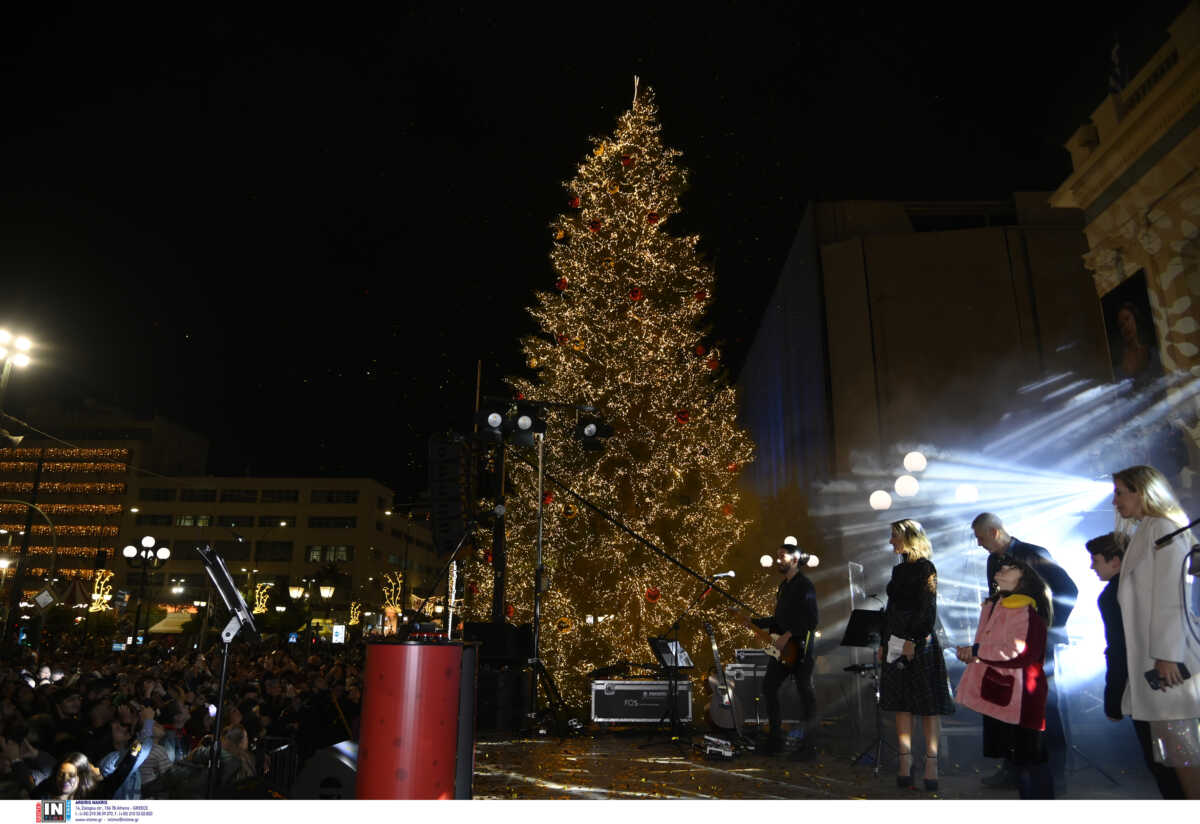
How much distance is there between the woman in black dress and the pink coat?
29.3 inches

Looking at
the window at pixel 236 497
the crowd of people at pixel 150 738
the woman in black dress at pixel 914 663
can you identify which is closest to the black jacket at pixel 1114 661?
the woman in black dress at pixel 914 663

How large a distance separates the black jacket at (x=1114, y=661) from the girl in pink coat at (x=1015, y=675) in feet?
0.94

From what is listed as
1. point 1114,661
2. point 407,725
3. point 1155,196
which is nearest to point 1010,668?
point 1114,661

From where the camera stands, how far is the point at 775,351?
28.0m

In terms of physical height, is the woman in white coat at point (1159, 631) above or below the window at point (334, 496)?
Result: below

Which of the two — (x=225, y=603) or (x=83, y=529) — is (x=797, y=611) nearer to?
(x=225, y=603)

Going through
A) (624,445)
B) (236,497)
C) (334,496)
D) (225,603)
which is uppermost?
(334,496)

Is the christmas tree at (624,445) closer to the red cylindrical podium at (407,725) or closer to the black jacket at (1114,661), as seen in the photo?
the black jacket at (1114,661)

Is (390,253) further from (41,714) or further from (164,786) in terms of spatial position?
(164,786)

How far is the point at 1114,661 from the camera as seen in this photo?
392 centimetres

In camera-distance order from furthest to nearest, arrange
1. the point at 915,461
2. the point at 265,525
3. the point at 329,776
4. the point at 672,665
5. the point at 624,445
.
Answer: the point at 265,525 < the point at 624,445 < the point at 915,461 < the point at 672,665 < the point at 329,776

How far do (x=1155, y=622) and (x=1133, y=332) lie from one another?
9335 millimetres

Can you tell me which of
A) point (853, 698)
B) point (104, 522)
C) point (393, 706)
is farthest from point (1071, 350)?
point (104, 522)

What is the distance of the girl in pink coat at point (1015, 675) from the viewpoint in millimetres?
3869
